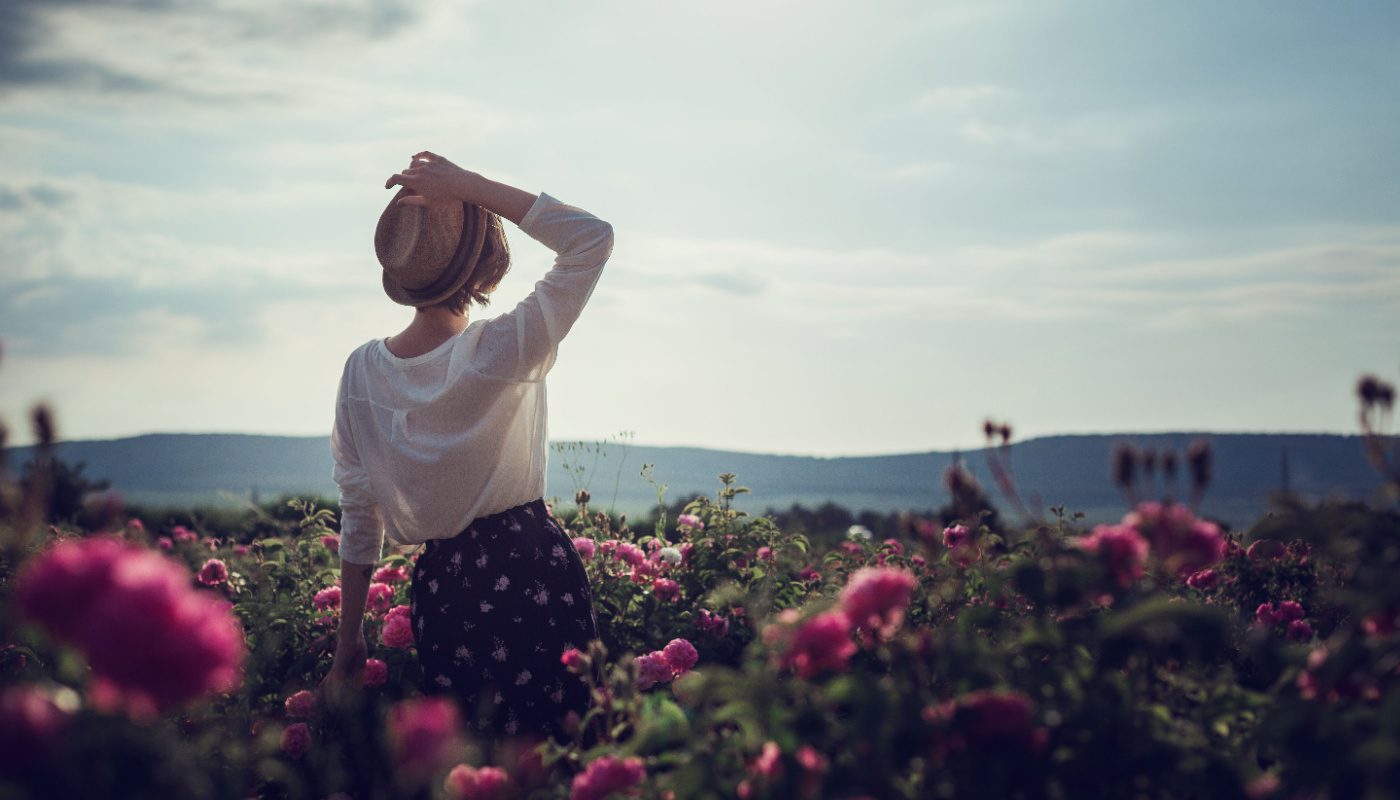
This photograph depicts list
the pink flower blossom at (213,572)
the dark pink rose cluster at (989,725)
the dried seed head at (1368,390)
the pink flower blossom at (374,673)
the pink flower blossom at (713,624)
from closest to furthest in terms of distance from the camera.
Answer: the dark pink rose cluster at (989,725) < the dried seed head at (1368,390) < the pink flower blossom at (374,673) < the pink flower blossom at (713,624) < the pink flower blossom at (213,572)

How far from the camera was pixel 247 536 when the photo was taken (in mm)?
11508

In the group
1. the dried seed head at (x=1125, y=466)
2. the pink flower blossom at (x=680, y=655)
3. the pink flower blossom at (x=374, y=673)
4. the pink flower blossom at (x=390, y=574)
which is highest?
the dried seed head at (x=1125, y=466)

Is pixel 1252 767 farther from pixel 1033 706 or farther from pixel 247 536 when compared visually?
pixel 247 536

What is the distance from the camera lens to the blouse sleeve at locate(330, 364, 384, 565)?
332 cm

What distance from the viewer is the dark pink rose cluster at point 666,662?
3484 millimetres

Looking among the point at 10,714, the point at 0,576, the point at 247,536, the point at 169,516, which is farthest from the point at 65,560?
the point at 169,516

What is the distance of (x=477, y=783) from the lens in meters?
1.90

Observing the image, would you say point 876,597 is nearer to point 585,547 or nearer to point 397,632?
point 397,632

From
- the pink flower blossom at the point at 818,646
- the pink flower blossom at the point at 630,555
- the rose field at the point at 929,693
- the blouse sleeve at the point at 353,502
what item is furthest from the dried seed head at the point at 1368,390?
the pink flower blossom at the point at 630,555

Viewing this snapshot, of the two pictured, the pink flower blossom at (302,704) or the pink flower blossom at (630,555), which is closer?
the pink flower blossom at (302,704)

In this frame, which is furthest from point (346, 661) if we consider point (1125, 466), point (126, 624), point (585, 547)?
point (1125, 466)

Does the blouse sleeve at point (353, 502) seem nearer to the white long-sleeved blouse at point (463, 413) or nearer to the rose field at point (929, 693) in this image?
the white long-sleeved blouse at point (463, 413)

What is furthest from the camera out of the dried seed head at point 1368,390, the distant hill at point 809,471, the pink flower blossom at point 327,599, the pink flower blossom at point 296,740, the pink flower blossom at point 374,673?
the pink flower blossom at point 327,599

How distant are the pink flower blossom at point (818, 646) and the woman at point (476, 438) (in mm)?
1577
